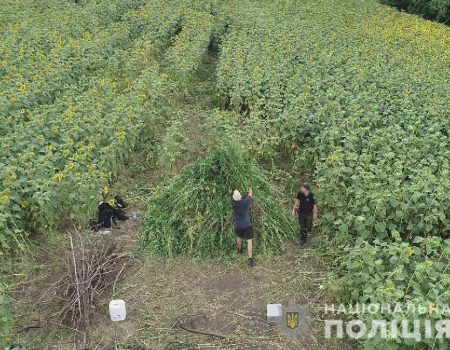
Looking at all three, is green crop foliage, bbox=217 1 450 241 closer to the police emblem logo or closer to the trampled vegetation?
the trampled vegetation

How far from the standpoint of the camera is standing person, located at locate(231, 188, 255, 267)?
7.13 m

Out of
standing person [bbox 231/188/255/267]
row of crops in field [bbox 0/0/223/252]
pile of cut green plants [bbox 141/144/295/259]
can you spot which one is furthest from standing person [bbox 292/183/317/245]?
row of crops in field [bbox 0/0/223/252]

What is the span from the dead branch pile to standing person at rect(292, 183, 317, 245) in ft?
9.31

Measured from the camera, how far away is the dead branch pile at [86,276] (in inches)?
246

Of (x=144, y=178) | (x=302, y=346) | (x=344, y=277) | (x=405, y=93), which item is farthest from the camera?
(x=405, y=93)

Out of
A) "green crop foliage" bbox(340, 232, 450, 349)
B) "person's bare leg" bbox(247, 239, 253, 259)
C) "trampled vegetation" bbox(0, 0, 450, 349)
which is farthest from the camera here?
"person's bare leg" bbox(247, 239, 253, 259)

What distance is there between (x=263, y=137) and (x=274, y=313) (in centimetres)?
459

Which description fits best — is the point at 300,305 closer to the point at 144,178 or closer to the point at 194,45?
the point at 144,178

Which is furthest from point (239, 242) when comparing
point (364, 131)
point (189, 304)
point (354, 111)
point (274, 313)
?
point (354, 111)

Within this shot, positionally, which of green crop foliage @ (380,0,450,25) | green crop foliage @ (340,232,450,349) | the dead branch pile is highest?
green crop foliage @ (380,0,450,25)

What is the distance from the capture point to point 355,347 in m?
5.95

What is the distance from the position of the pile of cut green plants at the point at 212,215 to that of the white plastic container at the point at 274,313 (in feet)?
4.26

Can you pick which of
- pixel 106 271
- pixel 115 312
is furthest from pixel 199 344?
pixel 106 271

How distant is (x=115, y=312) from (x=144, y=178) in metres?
3.93
